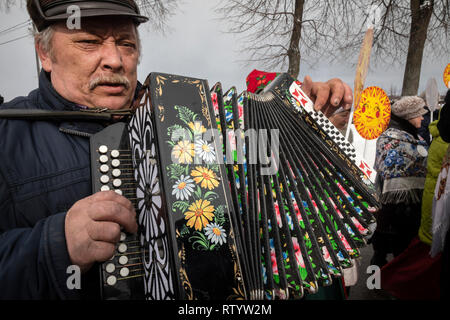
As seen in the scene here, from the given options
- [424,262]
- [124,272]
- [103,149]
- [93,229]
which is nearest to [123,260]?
[124,272]

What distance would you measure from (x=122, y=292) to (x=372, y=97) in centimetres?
269

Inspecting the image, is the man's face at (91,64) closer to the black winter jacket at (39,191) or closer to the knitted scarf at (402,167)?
the black winter jacket at (39,191)

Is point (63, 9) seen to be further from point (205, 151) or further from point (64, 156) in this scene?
point (205, 151)

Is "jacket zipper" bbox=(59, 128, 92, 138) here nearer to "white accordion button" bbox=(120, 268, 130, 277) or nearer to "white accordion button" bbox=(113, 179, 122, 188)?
"white accordion button" bbox=(113, 179, 122, 188)

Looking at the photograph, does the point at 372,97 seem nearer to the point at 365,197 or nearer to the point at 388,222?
the point at 388,222

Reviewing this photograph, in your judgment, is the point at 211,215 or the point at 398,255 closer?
the point at 211,215

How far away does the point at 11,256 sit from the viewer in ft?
2.76

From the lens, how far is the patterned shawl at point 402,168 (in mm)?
3047

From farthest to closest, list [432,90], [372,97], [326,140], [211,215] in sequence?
[432,90]
[372,97]
[326,140]
[211,215]

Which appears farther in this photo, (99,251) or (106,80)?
(106,80)

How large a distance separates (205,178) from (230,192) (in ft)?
0.31

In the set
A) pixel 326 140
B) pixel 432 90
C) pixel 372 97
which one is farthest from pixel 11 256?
pixel 432 90

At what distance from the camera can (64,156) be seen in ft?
3.38

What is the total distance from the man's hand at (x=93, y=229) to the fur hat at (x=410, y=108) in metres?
3.37
